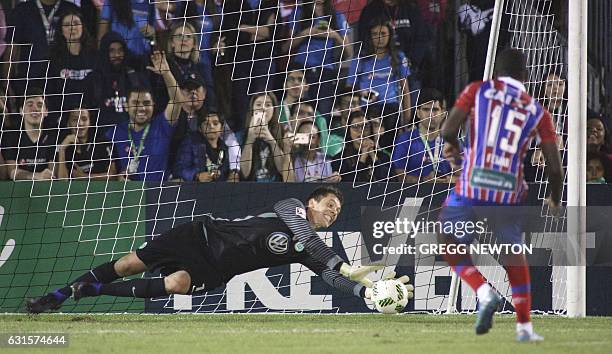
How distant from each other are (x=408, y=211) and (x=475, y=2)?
297cm

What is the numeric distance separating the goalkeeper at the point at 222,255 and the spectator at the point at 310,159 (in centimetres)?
162

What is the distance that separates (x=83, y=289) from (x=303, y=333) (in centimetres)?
251

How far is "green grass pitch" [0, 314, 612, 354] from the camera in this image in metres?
7.47

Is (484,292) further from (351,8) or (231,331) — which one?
(351,8)

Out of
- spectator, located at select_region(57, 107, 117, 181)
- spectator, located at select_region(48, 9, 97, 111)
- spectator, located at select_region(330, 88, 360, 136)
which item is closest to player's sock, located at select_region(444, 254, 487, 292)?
spectator, located at select_region(330, 88, 360, 136)

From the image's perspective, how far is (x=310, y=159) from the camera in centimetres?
1230

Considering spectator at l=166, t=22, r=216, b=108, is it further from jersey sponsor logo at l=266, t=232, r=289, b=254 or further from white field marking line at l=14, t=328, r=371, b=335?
white field marking line at l=14, t=328, r=371, b=335

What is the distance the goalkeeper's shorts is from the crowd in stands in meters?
1.64


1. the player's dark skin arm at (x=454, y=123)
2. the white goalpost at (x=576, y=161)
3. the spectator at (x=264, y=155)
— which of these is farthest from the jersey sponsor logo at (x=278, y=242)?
the player's dark skin arm at (x=454, y=123)

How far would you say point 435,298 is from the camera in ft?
38.8

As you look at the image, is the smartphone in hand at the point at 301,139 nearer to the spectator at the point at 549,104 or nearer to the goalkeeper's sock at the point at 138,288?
the spectator at the point at 549,104

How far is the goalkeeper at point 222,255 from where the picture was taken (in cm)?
1015

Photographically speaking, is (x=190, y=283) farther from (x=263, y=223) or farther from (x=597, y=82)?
(x=597, y=82)

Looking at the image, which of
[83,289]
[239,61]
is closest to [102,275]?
[83,289]
